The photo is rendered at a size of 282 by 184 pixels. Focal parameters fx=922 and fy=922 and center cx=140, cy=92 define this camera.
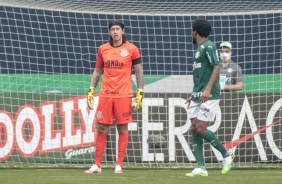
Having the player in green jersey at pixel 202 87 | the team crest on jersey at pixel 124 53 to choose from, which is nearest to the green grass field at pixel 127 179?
the player in green jersey at pixel 202 87

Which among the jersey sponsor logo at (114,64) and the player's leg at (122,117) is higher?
the jersey sponsor logo at (114,64)

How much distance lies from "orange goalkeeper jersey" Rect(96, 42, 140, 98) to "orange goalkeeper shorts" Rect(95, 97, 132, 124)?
7cm

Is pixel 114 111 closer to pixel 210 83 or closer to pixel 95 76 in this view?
pixel 95 76

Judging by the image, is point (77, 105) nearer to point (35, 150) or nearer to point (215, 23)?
point (35, 150)

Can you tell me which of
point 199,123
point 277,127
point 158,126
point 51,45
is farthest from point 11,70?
point 199,123

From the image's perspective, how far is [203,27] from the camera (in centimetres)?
1170

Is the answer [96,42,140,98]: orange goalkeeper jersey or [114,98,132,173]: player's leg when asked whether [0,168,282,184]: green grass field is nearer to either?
[114,98,132,173]: player's leg

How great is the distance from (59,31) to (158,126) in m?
2.50

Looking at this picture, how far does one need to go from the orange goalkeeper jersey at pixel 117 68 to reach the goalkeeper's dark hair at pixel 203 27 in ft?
4.19

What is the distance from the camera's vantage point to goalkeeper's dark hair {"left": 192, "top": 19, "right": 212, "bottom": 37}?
11695 mm

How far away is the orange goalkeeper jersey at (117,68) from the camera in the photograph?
12.6 m

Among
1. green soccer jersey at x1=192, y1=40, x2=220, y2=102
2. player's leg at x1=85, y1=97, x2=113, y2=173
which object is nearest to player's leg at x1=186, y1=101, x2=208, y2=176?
green soccer jersey at x1=192, y1=40, x2=220, y2=102

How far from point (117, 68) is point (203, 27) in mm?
1539

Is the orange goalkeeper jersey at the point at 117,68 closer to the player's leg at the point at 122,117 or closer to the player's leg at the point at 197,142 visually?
the player's leg at the point at 122,117
